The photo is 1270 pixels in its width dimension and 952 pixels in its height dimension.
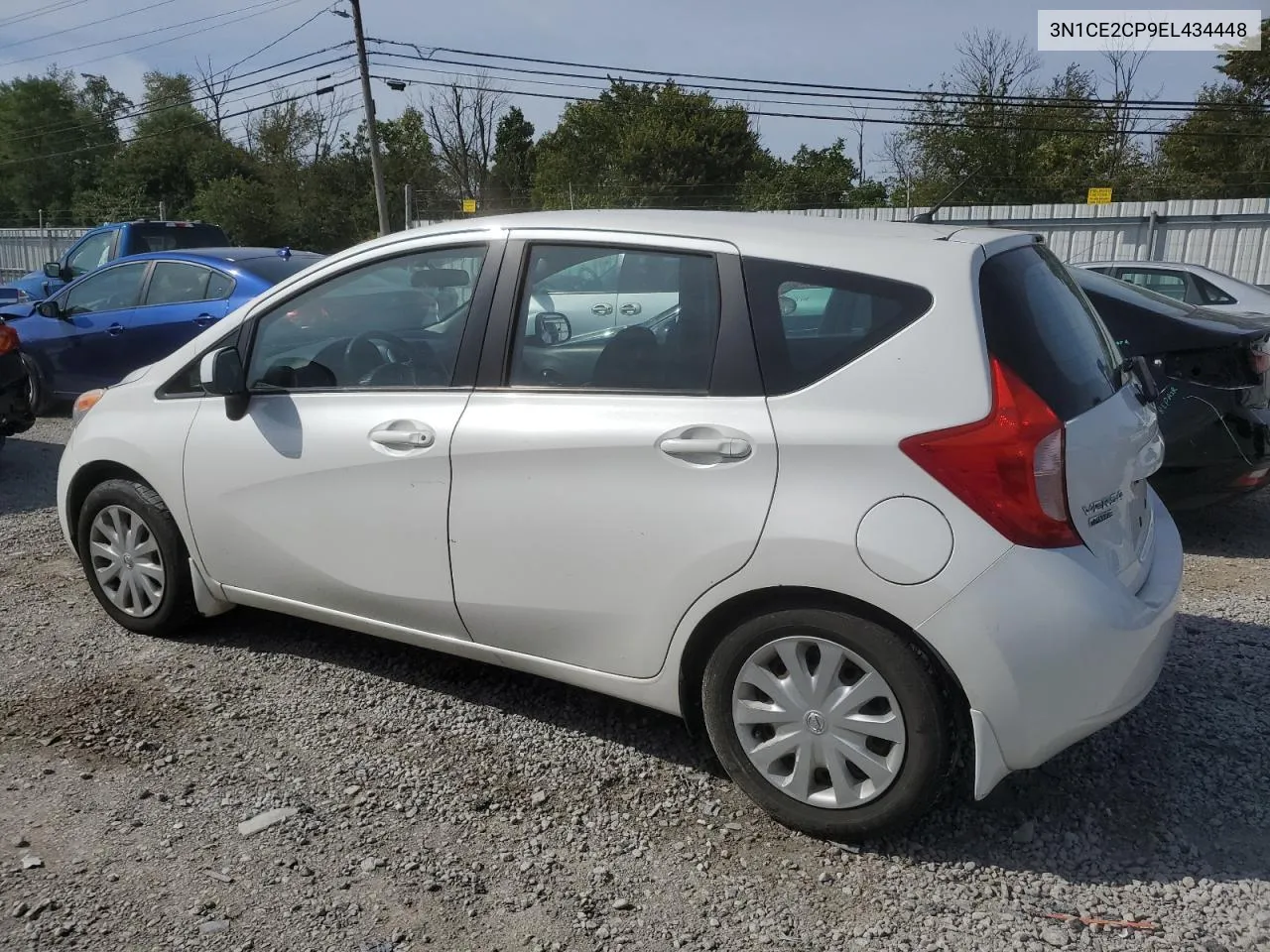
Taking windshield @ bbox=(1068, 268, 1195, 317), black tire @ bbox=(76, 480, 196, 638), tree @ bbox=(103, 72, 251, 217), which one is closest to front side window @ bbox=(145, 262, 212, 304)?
black tire @ bbox=(76, 480, 196, 638)

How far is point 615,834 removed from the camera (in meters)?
2.95

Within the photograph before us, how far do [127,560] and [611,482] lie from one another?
2.38 meters

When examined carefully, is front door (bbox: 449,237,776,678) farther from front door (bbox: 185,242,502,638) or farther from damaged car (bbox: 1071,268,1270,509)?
damaged car (bbox: 1071,268,1270,509)

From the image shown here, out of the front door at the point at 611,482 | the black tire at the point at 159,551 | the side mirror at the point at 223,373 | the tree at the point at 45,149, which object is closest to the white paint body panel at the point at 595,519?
the front door at the point at 611,482

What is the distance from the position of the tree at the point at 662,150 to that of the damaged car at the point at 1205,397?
104 feet

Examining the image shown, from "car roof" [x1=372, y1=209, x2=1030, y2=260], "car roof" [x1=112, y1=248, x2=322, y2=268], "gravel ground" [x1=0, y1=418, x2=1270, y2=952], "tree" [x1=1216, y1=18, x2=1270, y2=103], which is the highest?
"tree" [x1=1216, y1=18, x2=1270, y2=103]

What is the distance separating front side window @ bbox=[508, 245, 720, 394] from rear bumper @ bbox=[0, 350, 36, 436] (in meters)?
5.56

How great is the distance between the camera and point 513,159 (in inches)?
2159

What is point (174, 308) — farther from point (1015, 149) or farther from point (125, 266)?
point (1015, 149)

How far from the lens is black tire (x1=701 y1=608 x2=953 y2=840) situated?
2641 mm

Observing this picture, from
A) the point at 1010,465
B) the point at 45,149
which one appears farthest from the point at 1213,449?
the point at 45,149

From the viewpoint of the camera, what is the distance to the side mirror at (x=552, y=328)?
3.30 m

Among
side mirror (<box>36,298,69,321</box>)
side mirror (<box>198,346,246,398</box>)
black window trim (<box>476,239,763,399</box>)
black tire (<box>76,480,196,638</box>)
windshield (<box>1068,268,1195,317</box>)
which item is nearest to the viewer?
black window trim (<box>476,239,763,399</box>)

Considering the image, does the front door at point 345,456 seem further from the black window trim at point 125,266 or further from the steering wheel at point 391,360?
the black window trim at point 125,266
